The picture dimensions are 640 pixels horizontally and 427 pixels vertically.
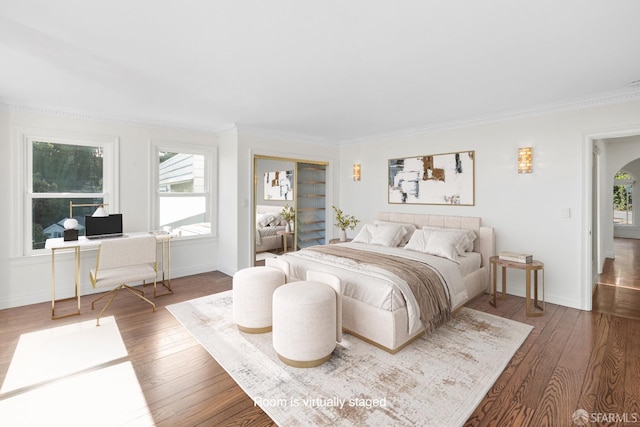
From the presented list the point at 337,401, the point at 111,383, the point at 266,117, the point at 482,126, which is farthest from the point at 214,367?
the point at 482,126

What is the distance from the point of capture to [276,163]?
586 centimetres

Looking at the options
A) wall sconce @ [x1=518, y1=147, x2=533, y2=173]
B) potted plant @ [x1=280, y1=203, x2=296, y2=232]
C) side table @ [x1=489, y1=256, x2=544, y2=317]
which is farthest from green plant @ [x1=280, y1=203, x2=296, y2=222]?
wall sconce @ [x1=518, y1=147, x2=533, y2=173]

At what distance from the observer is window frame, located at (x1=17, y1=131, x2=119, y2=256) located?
12.7 feet

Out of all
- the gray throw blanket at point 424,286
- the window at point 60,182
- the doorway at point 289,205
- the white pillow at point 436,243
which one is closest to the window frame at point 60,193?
the window at point 60,182

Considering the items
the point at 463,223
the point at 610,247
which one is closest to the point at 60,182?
the point at 463,223

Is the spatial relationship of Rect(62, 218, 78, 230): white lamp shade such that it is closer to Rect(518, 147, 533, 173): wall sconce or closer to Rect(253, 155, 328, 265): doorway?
Rect(253, 155, 328, 265): doorway

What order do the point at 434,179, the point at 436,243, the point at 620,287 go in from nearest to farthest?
the point at 436,243
the point at 620,287
the point at 434,179

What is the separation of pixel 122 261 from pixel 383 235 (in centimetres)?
345

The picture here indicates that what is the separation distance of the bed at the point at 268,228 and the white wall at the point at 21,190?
1.36 metres

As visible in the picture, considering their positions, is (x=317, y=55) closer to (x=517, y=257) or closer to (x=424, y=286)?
(x=424, y=286)

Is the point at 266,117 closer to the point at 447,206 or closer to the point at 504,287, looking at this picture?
the point at 447,206

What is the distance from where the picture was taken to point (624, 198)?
996 centimetres

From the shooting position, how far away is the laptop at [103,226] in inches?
159

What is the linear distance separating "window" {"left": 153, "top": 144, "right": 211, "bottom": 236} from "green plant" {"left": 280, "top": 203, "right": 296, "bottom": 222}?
141 centimetres
